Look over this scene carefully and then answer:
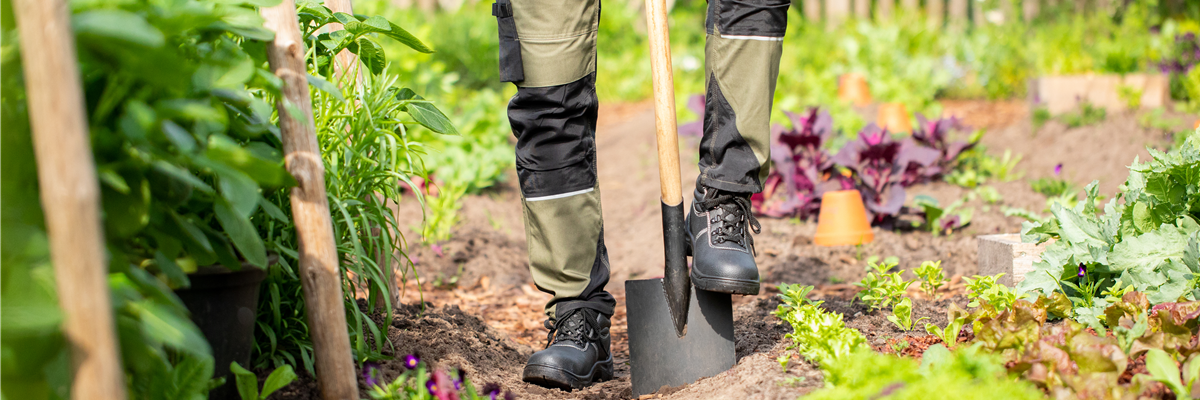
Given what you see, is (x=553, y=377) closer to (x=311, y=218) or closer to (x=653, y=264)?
(x=311, y=218)

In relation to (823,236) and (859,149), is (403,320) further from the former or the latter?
(859,149)

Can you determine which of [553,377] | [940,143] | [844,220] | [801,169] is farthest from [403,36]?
[940,143]

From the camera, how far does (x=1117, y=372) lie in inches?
46.6

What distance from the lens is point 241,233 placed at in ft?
3.64

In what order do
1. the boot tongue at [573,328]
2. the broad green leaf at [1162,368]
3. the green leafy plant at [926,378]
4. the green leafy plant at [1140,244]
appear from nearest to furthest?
the green leafy plant at [926,378], the broad green leaf at [1162,368], the green leafy plant at [1140,244], the boot tongue at [573,328]

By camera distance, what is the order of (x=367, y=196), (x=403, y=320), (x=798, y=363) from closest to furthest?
(x=798, y=363), (x=367, y=196), (x=403, y=320)

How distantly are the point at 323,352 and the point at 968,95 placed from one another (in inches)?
251

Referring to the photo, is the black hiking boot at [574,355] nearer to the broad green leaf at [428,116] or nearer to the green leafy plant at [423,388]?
the green leafy plant at [423,388]

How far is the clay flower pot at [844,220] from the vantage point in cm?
288

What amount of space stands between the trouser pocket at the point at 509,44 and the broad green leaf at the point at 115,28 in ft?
2.99

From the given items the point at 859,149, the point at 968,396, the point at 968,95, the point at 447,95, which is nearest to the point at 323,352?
the point at 968,396

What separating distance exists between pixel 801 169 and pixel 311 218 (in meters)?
2.44

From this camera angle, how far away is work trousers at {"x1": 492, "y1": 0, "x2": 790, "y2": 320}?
1694 millimetres

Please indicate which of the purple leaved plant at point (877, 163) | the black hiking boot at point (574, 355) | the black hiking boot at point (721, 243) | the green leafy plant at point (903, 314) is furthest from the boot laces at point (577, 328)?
the purple leaved plant at point (877, 163)
